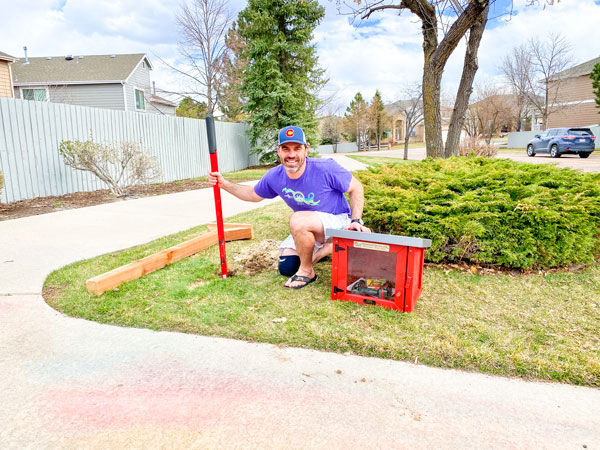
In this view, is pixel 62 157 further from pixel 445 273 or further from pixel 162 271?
pixel 445 273

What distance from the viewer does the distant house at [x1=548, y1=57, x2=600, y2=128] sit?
3017 centimetres

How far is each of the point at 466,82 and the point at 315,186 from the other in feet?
21.9

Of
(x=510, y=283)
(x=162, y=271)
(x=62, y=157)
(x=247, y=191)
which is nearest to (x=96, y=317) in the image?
(x=162, y=271)

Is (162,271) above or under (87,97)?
under

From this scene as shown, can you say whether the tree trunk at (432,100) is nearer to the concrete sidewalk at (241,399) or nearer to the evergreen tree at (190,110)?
the concrete sidewalk at (241,399)

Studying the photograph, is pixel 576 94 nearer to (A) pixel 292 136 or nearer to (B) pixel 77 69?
(B) pixel 77 69

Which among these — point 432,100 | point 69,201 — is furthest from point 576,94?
point 69,201

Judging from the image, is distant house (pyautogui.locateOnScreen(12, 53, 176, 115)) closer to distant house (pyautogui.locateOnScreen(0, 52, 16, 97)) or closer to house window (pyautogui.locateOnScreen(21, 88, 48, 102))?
house window (pyautogui.locateOnScreen(21, 88, 48, 102))

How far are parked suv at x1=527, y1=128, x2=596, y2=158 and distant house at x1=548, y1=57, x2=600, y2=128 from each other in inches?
496

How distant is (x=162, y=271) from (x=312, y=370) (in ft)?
6.74

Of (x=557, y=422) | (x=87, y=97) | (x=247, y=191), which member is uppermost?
(x=87, y=97)

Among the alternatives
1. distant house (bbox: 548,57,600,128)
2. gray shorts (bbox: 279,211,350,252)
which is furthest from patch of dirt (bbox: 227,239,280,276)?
distant house (bbox: 548,57,600,128)

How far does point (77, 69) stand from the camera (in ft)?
74.4

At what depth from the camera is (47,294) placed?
3.21 metres
